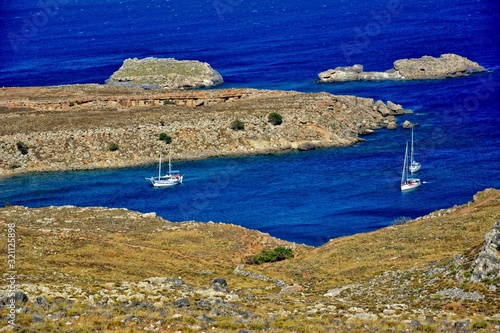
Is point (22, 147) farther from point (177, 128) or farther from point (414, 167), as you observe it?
point (414, 167)

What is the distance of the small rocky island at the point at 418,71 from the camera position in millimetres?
167000

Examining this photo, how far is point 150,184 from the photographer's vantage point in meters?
110

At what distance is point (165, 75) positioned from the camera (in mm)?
181250

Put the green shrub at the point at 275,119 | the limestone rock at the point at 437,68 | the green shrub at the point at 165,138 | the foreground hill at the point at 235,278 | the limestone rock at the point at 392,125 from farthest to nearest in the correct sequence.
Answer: the limestone rock at the point at 437,68 < the limestone rock at the point at 392,125 < the green shrub at the point at 275,119 < the green shrub at the point at 165,138 < the foreground hill at the point at 235,278

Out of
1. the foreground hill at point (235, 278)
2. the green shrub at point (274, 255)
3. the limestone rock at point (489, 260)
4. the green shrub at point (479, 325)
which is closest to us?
the green shrub at point (479, 325)

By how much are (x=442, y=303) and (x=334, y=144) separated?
8092 centimetres

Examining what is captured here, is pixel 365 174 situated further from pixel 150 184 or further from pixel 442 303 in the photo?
pixel 442 303

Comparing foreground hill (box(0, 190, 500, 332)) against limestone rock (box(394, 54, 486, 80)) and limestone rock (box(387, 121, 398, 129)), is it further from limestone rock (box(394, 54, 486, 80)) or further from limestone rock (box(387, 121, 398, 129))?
limestone rock (box(394, 54, 486, 80))

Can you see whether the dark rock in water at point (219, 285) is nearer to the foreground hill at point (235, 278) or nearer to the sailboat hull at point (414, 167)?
the foreground hill at point (235, 278)

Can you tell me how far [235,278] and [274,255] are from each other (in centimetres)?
952

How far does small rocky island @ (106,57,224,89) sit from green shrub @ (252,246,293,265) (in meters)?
109

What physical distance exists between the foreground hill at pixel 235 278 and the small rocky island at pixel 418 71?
92851 millimetres

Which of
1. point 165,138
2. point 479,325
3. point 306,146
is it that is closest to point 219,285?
point 479,325

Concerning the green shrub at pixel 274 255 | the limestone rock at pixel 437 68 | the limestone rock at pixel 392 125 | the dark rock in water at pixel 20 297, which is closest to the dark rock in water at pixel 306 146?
the limestone rock at pixel 392 125
